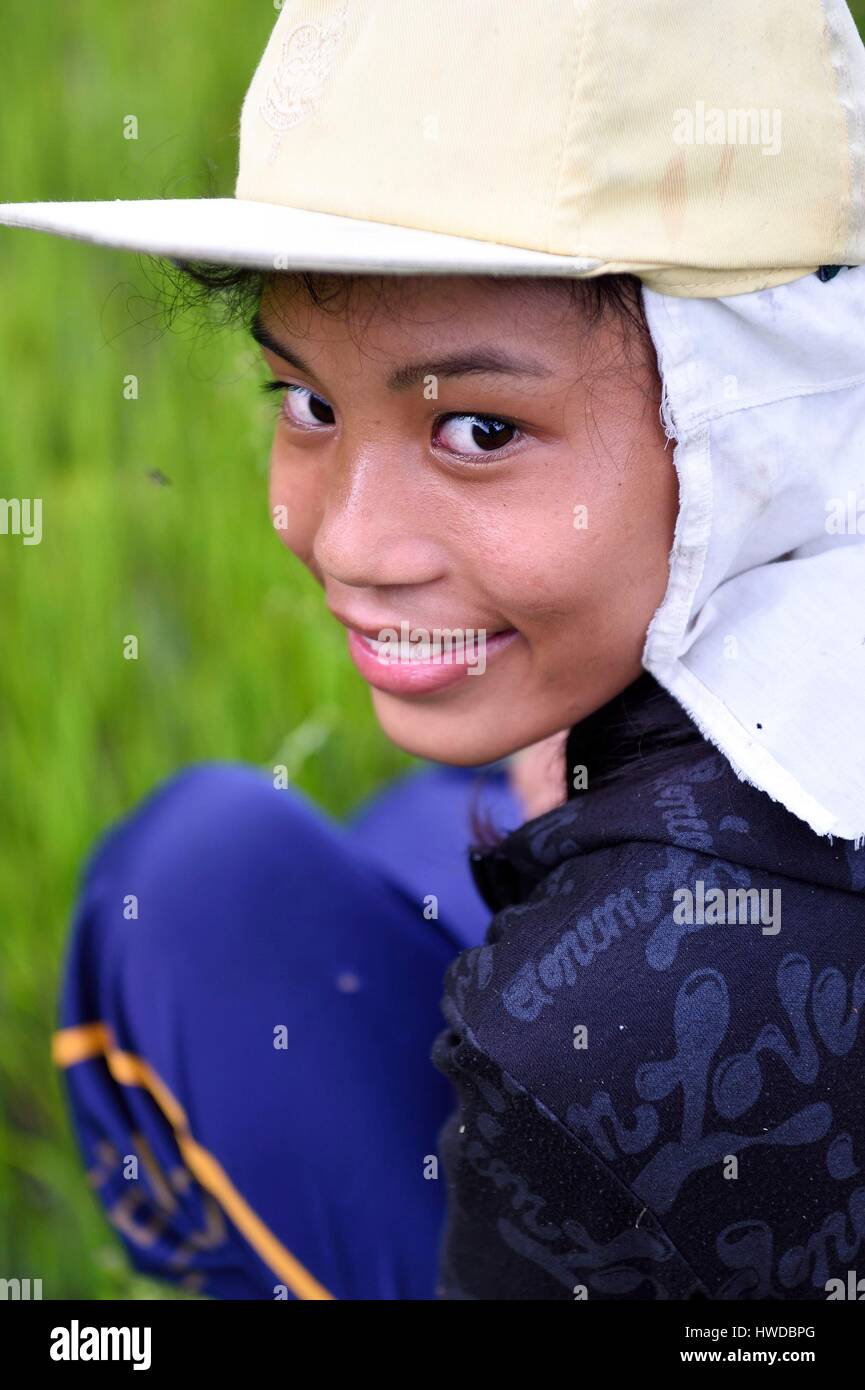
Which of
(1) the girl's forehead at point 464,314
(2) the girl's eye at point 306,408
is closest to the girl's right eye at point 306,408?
(2) the girl's eye at point 306,408

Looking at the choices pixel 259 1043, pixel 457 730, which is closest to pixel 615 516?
pixel 457 730

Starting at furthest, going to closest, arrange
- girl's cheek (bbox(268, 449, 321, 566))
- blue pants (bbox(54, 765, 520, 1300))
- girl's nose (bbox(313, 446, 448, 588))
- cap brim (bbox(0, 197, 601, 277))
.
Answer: blue pants (bbox(54, 765, 520, 1300)) < girl's cheek (bbox(268, 449, 321, 566)) < girl's nose (bbox(313, 446, 448, 588)) < cap brim (bbox(0, 197, 601, 277))

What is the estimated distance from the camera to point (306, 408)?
0.99 m

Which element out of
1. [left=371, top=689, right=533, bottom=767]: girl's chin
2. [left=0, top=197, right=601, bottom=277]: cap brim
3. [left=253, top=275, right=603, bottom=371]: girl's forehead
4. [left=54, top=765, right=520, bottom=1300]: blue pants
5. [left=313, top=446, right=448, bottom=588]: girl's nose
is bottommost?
[left=54, top=765, right=520, bottom=1300]: blue pants

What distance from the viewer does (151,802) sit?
1461 mm

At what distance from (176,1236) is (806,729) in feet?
2.62

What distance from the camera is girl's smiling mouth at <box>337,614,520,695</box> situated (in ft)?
3.13

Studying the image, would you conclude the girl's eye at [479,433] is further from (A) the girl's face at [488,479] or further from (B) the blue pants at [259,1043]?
(B) the blue pants at [259,1043]

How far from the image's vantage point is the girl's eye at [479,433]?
87 cm

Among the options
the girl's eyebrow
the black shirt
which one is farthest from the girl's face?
the black shirt

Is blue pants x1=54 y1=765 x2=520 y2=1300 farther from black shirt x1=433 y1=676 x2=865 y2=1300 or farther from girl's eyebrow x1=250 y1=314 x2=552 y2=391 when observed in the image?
girl's eyebrow x1=250 y1=314 x2=552 y2=391

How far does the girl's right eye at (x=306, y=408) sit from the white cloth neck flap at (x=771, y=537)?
0.24 m
